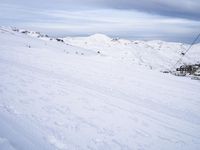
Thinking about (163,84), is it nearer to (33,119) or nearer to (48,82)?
(48,82)

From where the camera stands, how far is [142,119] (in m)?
6.70

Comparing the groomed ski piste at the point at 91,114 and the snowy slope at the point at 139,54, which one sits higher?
the groomed ski piste at the point at 91,114

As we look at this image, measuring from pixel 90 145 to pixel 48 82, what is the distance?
17.0 feet

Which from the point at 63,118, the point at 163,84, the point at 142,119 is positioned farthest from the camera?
the point at 163,84

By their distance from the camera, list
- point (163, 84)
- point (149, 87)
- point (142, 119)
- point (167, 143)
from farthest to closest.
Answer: point (163, 84) < point (149, 87) < point (142, 119) < point (167, 143)

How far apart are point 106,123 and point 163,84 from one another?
21.4 ft

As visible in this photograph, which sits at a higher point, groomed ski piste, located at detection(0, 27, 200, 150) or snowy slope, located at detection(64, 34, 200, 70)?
groomed ski piste, located at detection(0, 27, 200, 150)

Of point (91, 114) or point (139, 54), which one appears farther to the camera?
point (139, 54)

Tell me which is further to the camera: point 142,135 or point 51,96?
point 51,96

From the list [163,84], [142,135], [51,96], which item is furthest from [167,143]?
[163,84]

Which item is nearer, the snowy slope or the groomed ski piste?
the groomed ski piste

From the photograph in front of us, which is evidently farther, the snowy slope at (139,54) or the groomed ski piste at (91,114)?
the snowy slope at (139,54)

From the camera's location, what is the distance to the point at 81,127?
18.8 feet

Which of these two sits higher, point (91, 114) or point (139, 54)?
point (91, 114)
